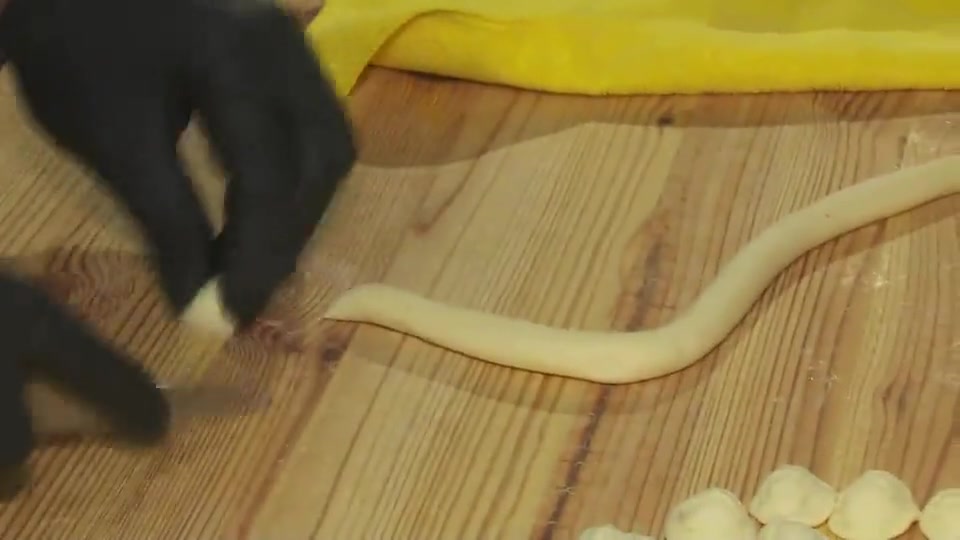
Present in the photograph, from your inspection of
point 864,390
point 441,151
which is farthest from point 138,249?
point 864,390

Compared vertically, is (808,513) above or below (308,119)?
below

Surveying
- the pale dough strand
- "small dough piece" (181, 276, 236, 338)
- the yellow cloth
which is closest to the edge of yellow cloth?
the yellow cloth

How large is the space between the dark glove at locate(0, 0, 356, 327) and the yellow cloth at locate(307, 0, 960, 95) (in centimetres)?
29

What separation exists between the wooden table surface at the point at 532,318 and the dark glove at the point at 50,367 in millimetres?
97

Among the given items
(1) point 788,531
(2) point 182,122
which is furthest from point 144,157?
(1) point 788,531

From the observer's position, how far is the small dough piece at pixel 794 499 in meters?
0.73

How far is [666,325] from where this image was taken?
84cm

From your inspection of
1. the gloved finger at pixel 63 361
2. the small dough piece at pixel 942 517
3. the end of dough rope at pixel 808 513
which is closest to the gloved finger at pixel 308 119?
the gloved finger at pixel 63 361

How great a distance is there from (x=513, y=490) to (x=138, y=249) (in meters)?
0.31

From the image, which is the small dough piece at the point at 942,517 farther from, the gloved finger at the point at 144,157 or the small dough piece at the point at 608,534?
the gloved finger at the point at 144,157

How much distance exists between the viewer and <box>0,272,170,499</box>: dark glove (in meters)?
0.63

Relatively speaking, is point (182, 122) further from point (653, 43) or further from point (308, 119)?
point (653, 43)

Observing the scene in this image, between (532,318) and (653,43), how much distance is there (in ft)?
0.85

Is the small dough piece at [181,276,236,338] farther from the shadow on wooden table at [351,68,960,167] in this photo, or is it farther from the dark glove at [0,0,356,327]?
the shadow on wooden table at [351,68,960,167]
